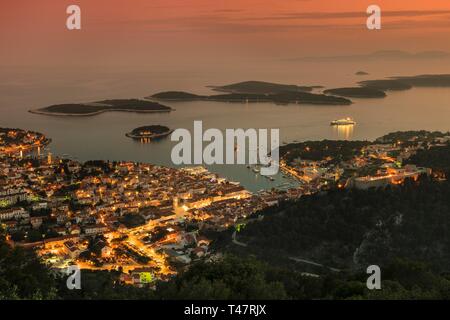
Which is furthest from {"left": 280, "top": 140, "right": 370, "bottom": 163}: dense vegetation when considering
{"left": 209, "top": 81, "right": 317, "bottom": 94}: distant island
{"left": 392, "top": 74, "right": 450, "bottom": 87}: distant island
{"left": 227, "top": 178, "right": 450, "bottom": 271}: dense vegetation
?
{"left": 392, "top": 74, "right": 450, "bottom": 87}: distant island

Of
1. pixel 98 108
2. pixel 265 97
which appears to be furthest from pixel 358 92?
pixel 98 108

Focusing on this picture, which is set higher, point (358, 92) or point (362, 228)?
point (358, 92)

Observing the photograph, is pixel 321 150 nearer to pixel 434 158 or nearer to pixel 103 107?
pixel 434 158

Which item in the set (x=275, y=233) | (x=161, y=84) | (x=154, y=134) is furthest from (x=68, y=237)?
(x=161, y=84)

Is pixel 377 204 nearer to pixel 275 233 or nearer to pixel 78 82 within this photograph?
pixel 275 233

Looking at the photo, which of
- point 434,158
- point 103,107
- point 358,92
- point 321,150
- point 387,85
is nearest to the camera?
point 434,158
